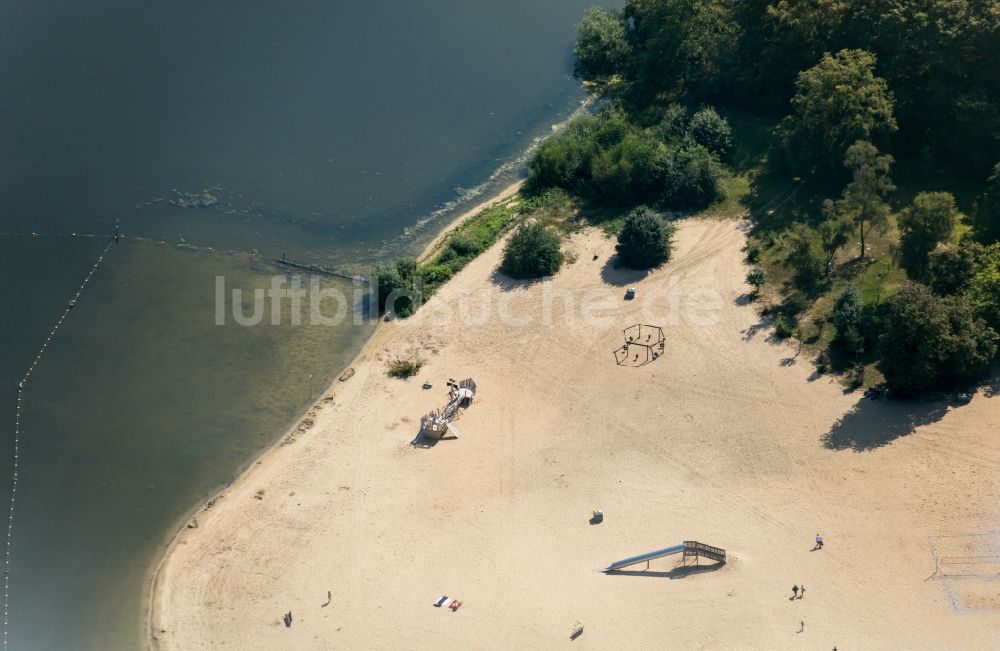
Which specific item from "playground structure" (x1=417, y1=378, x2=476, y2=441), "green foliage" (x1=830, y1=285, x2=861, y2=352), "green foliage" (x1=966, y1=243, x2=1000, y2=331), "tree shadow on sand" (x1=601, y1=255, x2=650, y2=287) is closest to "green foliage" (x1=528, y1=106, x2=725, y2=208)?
"tree shadow on sand" (x1=601, y1=255, x2=650, y2=287)

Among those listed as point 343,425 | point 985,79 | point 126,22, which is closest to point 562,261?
point 343,425

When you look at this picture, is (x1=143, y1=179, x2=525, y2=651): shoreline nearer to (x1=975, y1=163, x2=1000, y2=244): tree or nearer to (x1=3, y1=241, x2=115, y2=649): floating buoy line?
(x1=3, y1=241, x2=115, y2=649): floating buoy line

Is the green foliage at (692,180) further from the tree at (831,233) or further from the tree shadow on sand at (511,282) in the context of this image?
the tree shadow on sand at (511,282)

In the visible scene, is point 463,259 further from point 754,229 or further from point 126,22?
point 126,22

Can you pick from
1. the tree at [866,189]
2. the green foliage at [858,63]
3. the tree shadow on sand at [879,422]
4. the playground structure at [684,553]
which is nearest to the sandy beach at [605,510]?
the tree shadow on sand at [879,422]

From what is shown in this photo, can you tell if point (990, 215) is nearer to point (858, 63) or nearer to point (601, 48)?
point (858, 63)

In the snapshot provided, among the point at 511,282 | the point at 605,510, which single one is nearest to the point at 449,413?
the point at 605,510
